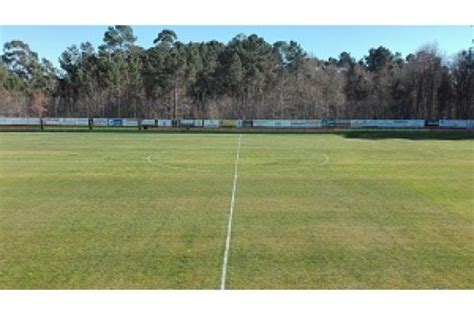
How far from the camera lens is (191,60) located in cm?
7700

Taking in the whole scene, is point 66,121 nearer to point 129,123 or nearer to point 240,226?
point 129,123

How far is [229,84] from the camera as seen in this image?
250ft

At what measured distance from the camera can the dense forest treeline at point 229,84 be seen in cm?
6744

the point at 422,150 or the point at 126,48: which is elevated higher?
the point at 126,48

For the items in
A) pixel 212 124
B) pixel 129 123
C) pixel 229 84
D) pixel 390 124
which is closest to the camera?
pixel 390 124

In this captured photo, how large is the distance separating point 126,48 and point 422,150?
65704 millimetres

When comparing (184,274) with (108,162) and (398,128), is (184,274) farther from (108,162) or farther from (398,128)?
(398,128)

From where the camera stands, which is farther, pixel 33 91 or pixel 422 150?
pixel 33 91

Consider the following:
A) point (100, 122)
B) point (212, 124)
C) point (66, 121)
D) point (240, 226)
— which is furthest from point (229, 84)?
point (240, 226)

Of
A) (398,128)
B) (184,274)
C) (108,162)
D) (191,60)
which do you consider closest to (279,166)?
(108,162)

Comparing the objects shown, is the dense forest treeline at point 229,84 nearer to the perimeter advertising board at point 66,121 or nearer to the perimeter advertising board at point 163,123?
the perimeter advertising board at point 66,121

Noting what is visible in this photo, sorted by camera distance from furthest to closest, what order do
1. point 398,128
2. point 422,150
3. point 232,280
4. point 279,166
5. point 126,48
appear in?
point 126,48 → point 398,128 → point 422,150 → point 279,166 → point 232,280

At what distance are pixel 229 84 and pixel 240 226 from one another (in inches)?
2604

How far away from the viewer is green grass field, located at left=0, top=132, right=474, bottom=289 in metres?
8.05
